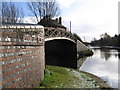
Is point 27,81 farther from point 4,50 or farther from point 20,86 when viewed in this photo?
point 4,50

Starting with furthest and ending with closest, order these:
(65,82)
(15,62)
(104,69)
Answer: (104,69) → (65,82) → (15,62)

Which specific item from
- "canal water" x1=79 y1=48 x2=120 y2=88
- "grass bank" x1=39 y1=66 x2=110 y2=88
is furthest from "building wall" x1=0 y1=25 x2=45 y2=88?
"canal water" x1=79 y1=48 x2=120 y2=88

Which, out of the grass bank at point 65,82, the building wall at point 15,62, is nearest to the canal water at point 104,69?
the grass bank at point 65,82

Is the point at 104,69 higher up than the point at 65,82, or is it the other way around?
the point at 65,82

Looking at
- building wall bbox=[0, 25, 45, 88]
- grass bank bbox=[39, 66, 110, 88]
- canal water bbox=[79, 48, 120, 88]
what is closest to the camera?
building wall bbox=[0, 25, 45, 88]

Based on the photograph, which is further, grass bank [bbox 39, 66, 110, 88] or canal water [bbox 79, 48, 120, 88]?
canal water [bbox 79, 48, 120, 88]

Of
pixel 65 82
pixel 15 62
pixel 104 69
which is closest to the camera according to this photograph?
pixel 15 62

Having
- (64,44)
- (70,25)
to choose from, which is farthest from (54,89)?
(70,25)

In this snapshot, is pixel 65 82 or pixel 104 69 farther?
pixel 104 69

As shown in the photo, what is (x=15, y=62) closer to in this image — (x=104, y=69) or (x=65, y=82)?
(x=65, y=82)

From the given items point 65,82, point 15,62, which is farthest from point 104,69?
point 15,62

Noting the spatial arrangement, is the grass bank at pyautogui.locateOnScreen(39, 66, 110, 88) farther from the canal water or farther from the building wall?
the building wall

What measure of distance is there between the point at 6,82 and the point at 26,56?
1759 millimetres

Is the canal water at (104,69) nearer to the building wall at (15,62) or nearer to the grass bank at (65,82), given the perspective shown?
the grass bank at (65,82)
